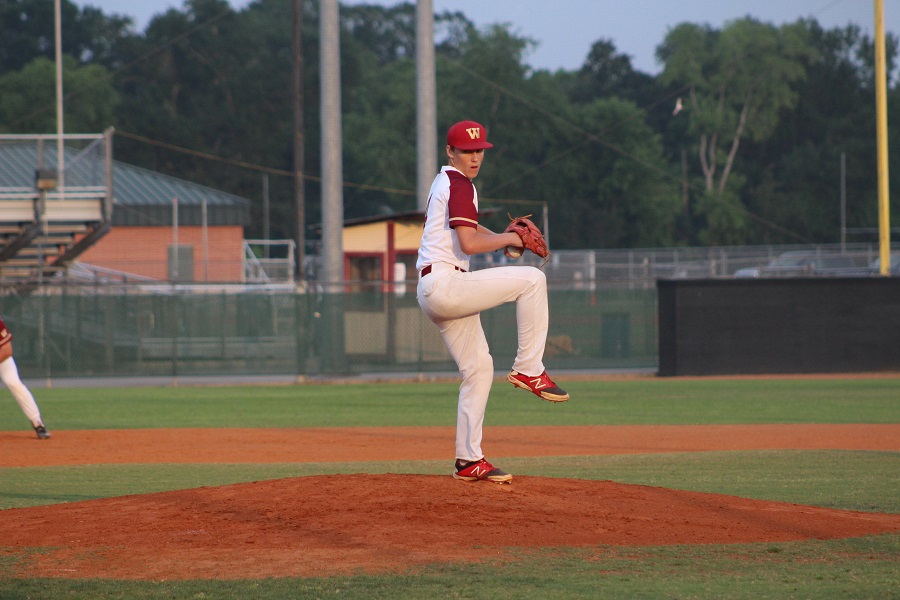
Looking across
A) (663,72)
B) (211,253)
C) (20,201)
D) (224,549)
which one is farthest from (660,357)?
(663,72)

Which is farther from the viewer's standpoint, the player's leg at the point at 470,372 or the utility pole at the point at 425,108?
the utility pole at the point at 425,108

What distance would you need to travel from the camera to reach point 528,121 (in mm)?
68312

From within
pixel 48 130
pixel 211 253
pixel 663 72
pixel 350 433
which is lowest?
pixel 350 433

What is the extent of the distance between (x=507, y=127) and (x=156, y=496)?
62.4 m

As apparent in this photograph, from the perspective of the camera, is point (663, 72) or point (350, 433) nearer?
point (350, 433)

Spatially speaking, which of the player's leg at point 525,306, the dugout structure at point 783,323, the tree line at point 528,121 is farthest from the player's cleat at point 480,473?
the tree line at point 528,121

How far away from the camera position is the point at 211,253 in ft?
133

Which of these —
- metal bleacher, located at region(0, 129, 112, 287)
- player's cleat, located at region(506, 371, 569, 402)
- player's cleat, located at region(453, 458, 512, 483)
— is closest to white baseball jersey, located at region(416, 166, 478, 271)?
player's cleat, located at region(506, 371, 569, 402)

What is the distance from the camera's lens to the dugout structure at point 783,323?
2273 cm

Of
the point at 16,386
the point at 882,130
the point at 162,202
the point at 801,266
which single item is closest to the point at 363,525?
the point at 16,386

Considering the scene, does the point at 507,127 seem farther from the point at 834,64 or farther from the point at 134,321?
the point at 134,321

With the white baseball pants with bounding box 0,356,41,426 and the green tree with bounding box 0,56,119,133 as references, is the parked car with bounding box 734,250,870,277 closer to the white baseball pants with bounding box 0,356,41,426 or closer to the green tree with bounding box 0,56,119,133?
the white baseball pants with bounding box 0,356,41,426

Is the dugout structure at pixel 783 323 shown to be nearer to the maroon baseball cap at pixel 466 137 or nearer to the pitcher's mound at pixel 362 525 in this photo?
the pitcher's mound at pixel 362 525

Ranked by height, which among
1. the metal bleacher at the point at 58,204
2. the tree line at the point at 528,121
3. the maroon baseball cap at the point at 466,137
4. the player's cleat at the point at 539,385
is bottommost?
the player's cleat at the point at 539,385
